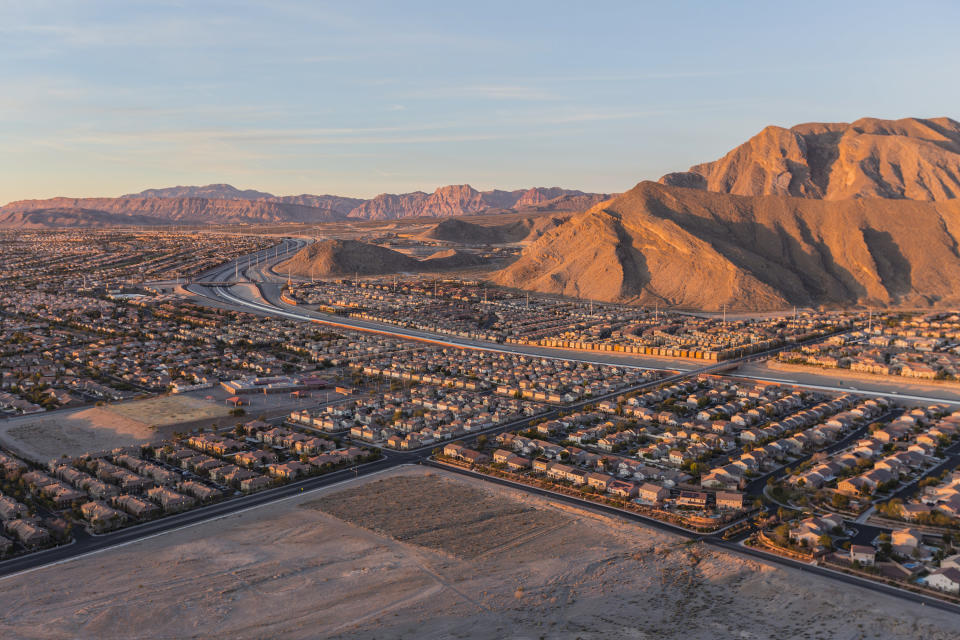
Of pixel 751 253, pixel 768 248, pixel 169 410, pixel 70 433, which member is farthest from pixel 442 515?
pixel 768 248

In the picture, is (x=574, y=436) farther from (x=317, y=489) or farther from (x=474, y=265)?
(x=474, y=265)

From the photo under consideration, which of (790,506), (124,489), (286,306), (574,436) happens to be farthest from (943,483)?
(286,306)

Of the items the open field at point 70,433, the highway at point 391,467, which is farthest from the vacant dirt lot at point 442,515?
the open field at point 70,433

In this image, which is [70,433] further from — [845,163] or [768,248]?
[845,163]

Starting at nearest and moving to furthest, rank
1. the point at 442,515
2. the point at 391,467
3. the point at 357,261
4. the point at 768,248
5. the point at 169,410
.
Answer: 1. the point at 442,515
2. the point at 391,467
3. the point at 169,410
4. the point at 768,248
5. the point at 357,261

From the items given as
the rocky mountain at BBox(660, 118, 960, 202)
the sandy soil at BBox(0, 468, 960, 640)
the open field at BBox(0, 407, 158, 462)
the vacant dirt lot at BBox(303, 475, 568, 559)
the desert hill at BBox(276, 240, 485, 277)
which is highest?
the rocky mountain at BBox(660, 118, 960, 202)

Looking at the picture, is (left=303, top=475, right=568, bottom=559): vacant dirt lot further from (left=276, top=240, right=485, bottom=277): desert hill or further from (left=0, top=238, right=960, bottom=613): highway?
(left=276, top=240, right=485, bottom=277): desert hill

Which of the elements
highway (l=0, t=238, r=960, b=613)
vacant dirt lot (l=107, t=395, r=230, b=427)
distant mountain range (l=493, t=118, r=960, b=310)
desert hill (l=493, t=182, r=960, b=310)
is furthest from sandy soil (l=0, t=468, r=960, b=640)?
distant mountain range (l=493, t=118, r=960, b=310)
